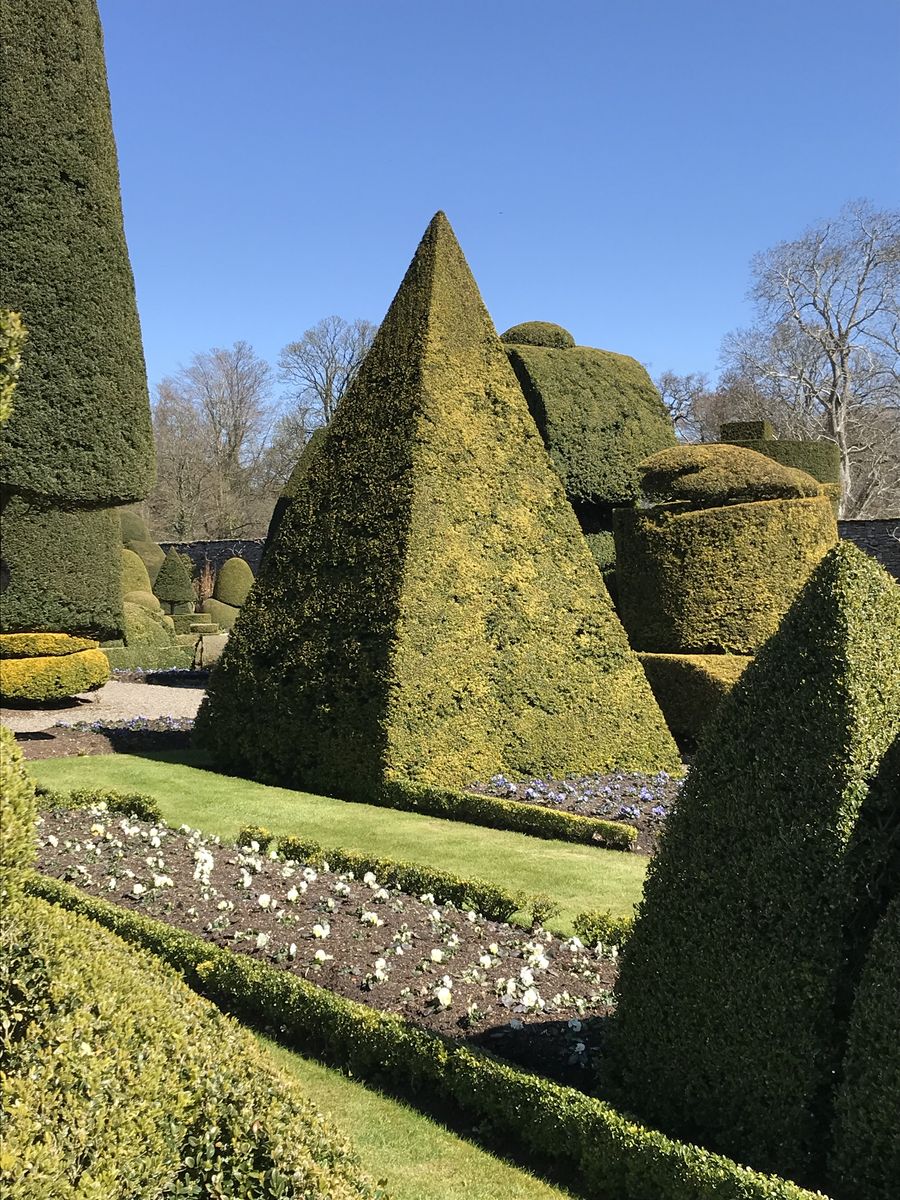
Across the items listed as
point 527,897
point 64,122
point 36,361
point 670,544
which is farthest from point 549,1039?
point 64,122

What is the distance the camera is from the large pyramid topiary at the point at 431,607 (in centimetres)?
889

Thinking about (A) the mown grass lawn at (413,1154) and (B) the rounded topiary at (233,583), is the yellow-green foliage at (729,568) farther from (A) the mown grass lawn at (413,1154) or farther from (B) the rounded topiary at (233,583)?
(B) the rounded topiary at (233,583)

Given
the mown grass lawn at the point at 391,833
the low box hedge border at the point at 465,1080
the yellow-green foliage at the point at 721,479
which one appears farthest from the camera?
the yellow-green foliage at the point at 721,479

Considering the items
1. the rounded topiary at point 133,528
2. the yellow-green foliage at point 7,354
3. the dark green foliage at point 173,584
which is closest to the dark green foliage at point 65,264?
the yellow-green foliage at point 7,354

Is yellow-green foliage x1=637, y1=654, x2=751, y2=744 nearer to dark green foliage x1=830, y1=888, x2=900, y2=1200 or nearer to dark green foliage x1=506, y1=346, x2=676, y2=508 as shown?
dark green foliage x1=506, y1=346, x2=676, y2=508

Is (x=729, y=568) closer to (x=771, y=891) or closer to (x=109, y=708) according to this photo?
(x=771, y=891)

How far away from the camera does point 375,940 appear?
16.7 ft

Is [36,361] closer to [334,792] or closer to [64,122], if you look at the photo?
[64,122]

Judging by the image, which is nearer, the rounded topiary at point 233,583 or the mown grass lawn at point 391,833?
the mown grass lawn at point 391,833

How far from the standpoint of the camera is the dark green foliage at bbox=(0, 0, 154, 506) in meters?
11.6

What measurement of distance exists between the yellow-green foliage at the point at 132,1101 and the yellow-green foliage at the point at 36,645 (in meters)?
12.9

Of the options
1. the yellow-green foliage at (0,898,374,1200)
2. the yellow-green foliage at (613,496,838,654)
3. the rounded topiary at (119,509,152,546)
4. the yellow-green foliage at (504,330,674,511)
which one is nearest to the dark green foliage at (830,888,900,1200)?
the yellow-green foliage at (0,898,374,1200)

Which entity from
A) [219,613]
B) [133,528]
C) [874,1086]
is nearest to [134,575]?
[219,613]

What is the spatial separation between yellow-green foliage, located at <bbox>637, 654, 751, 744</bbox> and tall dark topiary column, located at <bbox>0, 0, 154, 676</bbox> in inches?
269
